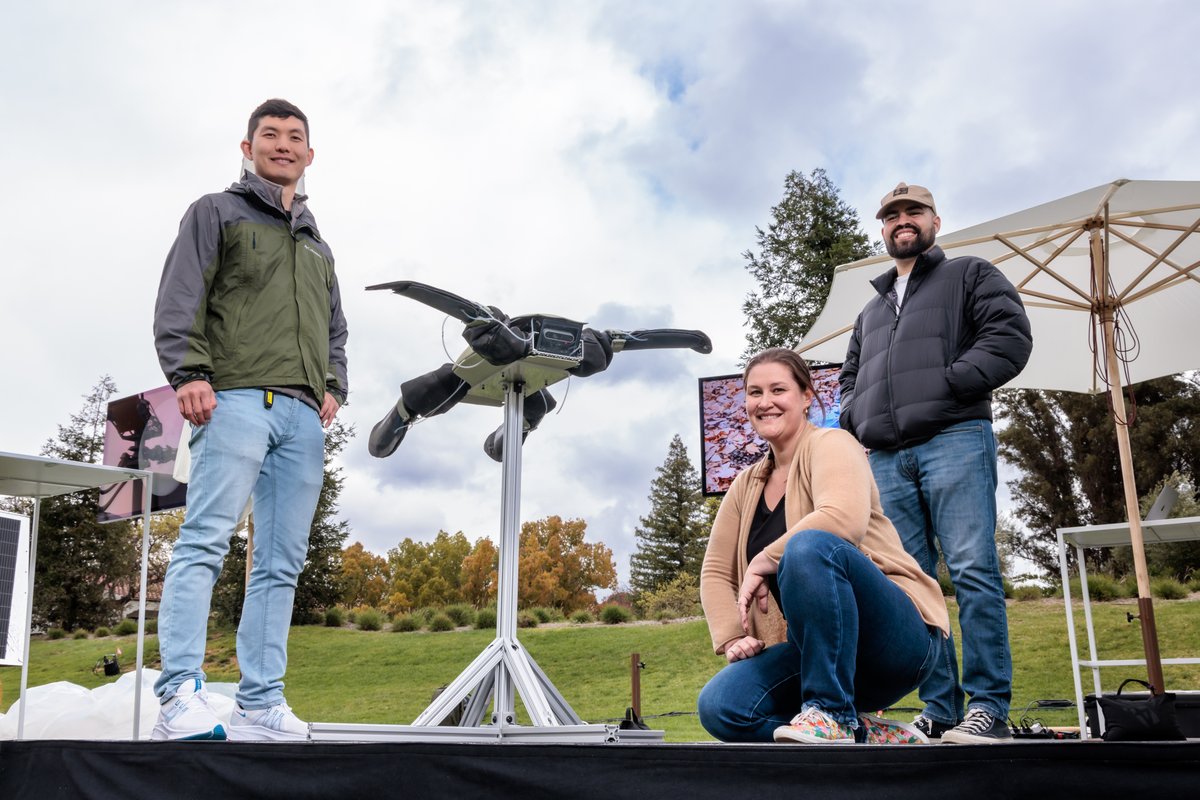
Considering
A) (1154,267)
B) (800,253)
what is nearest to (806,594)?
(1154,267)

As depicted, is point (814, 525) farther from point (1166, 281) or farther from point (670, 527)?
point (670, 527)

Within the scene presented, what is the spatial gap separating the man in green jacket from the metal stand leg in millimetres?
364

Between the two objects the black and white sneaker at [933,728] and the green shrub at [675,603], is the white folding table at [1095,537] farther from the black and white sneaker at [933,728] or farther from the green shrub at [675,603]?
the green shrub at [675,603]

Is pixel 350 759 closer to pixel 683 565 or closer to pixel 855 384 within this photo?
pixel 855 384

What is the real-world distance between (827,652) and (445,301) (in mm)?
1981

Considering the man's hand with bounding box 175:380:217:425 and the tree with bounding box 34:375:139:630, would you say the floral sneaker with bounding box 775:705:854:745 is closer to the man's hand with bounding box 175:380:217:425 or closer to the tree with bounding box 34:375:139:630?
the man's hand with bounding box 175:380:217:425

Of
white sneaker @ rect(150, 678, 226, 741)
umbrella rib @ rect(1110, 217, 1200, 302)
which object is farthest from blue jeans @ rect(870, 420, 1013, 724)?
umbrella rib @ rect(1110, 217, 1200, 302)

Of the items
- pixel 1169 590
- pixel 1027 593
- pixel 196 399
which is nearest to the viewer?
pixel 196 399

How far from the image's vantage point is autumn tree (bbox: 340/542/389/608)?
26281mm

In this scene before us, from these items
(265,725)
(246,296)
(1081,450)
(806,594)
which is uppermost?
(1081,450)

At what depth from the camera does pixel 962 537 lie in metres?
2.72

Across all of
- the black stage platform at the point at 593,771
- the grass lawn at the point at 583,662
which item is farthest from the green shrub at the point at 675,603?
the black stage platform at the point at 593,771

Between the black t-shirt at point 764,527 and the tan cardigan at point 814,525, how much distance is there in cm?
2

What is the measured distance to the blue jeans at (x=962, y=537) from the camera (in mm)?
2607
